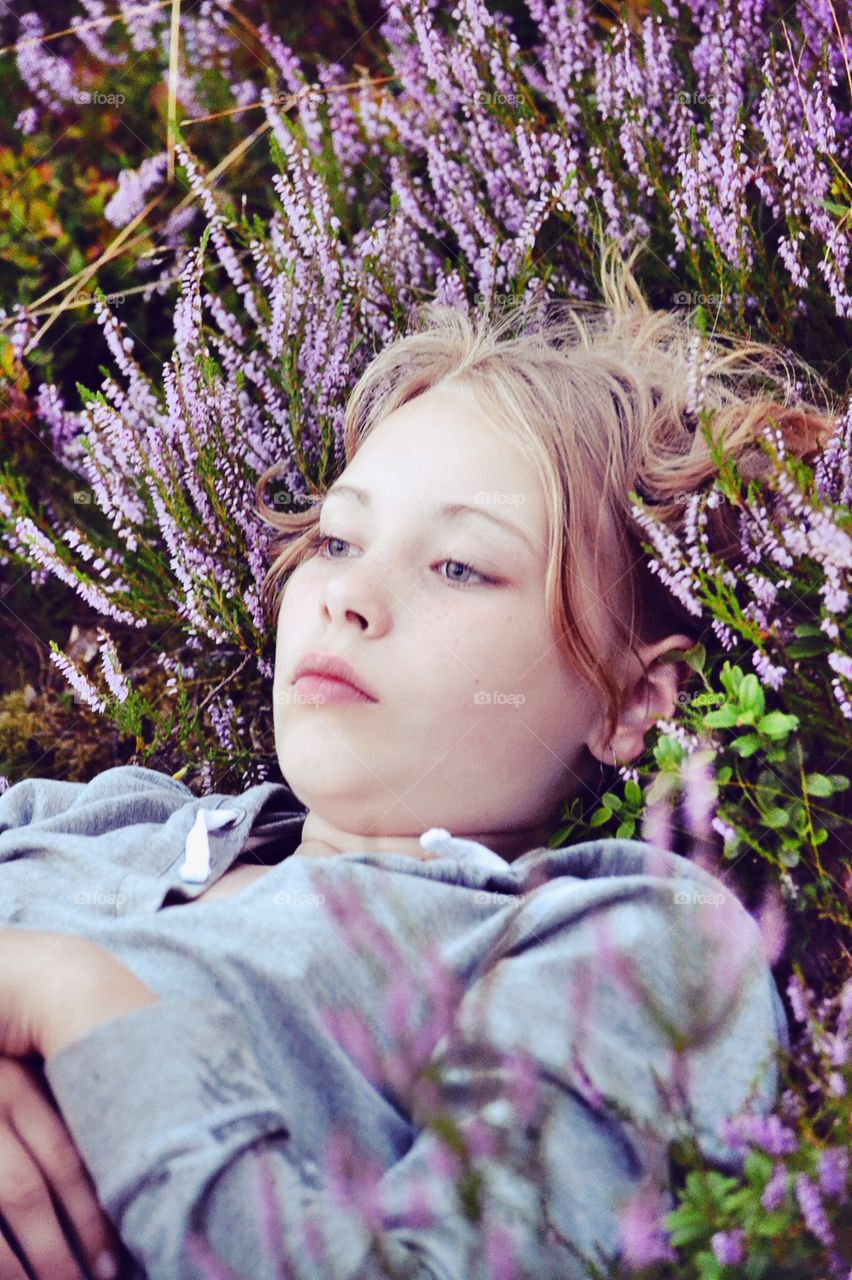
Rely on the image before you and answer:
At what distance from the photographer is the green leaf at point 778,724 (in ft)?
5.75

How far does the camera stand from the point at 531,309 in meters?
2.34

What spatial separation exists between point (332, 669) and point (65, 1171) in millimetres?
730

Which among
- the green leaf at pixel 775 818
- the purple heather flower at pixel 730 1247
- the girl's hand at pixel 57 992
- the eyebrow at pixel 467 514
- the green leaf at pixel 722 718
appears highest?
the eyebrow at pixel 467 514

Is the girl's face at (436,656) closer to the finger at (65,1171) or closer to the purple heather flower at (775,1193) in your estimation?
the finger at (65,1171)

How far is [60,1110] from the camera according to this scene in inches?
61.6

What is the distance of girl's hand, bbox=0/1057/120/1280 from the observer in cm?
145

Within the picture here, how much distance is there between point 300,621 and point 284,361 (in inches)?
25.5

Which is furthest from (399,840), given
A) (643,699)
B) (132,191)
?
(132,191)

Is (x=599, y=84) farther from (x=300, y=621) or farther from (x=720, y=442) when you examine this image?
(x=300, y=621)

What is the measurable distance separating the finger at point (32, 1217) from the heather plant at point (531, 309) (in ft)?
2.95

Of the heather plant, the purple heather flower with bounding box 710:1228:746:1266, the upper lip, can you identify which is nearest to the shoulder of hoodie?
the heather plant

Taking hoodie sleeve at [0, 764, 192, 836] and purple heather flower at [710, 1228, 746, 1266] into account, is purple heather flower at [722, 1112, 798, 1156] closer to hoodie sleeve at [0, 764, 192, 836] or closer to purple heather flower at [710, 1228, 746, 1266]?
purple heather flower at [710, 1228, 746, 1266]

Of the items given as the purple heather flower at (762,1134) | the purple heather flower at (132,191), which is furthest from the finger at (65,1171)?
the purple heather flower at (132,191)

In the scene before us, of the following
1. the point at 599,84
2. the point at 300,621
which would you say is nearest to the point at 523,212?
the point at 599,84
